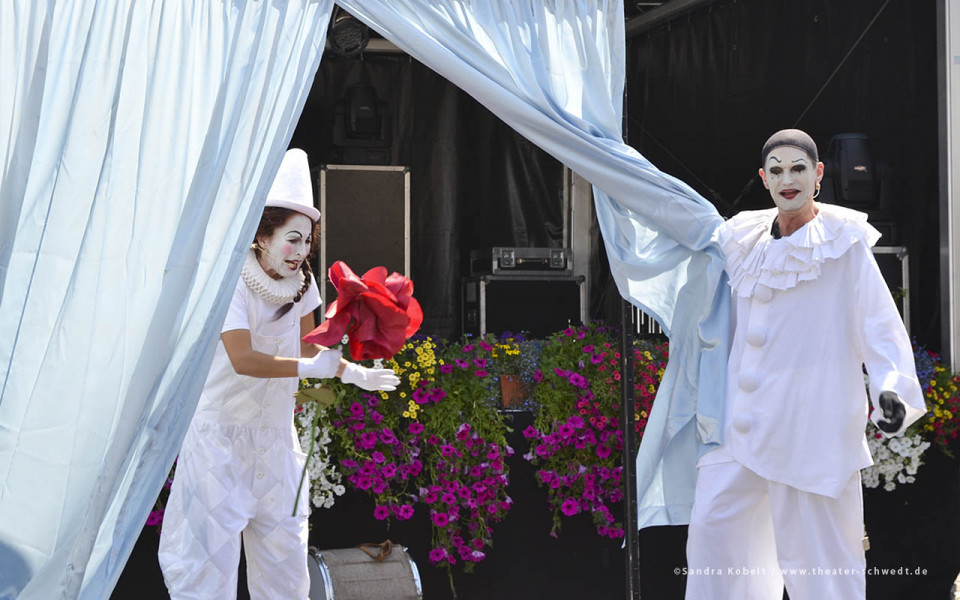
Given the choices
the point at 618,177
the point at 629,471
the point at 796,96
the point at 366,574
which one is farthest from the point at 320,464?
the point at 796,96

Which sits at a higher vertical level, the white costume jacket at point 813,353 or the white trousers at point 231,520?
the white costume jacket at point 813,353

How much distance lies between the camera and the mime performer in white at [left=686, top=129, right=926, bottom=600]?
3354mm

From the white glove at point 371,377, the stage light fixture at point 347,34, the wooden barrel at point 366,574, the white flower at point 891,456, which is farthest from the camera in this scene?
the stage light fixture at point 347,34

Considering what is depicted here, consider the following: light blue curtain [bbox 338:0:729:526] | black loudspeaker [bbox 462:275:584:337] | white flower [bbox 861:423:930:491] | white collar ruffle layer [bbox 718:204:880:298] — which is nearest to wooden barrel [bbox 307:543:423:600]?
light blue curtain [bbox 338:0:729:526]

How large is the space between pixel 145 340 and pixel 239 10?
41.7 inches

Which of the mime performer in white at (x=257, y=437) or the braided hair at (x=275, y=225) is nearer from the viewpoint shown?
the mime performer in white at (x=257, y=437)

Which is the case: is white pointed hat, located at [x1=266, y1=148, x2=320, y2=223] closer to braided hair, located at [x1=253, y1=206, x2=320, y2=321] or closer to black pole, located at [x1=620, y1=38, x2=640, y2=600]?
braided hair, located at [x1=253, y1=206, x2=320, y2=321]

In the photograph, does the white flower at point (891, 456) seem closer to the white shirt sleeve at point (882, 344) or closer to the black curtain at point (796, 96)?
the black curtain at point (796, 96)

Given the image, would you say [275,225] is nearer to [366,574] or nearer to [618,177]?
[618,177]

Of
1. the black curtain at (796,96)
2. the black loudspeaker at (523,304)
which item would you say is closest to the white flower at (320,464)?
the black loudspeaker at (523,304)

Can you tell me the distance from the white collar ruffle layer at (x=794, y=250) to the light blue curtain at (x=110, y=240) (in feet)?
5.17

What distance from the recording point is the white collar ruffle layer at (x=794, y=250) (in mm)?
3445

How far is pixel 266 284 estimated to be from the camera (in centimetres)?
351

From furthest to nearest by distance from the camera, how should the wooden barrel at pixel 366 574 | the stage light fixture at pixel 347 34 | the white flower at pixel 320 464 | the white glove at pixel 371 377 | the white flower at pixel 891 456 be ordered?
the stage light fixture at pixel 347 34, the white flower at pixel 891 456, the white flower at pixel 320 464, the wooden barrel at pixel 366 574, the white glove at pixel 371 377
